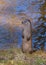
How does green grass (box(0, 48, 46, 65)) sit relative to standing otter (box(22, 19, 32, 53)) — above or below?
below

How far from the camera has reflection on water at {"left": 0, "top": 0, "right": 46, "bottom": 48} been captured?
7475 millimetres

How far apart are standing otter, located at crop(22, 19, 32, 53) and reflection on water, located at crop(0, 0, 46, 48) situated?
0.65 meters

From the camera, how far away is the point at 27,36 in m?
6.26

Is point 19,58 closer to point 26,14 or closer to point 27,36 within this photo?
point 27,36

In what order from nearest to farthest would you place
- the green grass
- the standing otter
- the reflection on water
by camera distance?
the green grass → the standing otter → the reflection on water

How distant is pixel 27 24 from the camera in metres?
6.20

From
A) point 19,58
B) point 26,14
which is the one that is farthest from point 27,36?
point 26,14

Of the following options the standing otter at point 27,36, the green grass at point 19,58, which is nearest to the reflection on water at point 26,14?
the standing otter at point 27,36

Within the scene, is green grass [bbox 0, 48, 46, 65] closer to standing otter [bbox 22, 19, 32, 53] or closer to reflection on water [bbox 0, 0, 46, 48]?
standing otter [bbox 22, 19, 32, 53]

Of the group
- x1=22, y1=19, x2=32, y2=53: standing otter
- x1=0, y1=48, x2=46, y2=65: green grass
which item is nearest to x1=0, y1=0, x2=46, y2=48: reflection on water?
x1=22, y1=19, x2=32, y2=53: standing otter

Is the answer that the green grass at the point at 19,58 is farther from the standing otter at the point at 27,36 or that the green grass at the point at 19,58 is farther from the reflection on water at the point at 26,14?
the reflection on water at the point at 26,14

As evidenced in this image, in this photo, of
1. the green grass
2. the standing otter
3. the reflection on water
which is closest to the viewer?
the green grass

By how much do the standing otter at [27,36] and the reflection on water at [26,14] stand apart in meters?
0.65

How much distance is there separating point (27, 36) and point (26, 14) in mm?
3028
